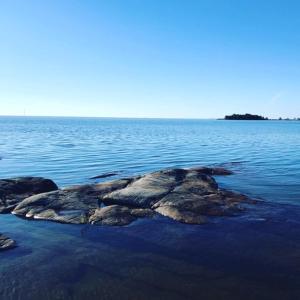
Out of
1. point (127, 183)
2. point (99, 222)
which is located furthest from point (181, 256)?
point (127, 183)

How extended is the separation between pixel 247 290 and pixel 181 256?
9.09 ft

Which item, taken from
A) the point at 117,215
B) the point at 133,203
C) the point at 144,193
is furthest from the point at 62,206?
the point at 144,193

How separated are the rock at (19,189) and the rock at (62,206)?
1.34 metres

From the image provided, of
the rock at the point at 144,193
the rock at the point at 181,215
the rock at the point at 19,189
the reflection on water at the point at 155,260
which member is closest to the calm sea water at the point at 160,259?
the reflection on water at the point at 155,260

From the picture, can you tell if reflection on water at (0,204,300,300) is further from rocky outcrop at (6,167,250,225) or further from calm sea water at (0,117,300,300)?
rocky outcrop at (6,167,250,225)

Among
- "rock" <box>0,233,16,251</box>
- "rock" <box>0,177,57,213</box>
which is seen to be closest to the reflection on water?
"rock" <box>0,233,16,251</box>

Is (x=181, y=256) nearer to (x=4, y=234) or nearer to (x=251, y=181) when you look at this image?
(x=4, y=234)

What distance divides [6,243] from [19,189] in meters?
7.94

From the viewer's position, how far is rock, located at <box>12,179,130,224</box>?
16141 mm

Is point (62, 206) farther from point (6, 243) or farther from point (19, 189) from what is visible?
point (19, 189)

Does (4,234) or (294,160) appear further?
(294,160)

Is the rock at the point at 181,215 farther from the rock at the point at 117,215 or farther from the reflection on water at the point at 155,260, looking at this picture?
the rock at the point at 117,215

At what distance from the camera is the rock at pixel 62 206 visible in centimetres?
1614

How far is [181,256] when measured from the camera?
12156mm
